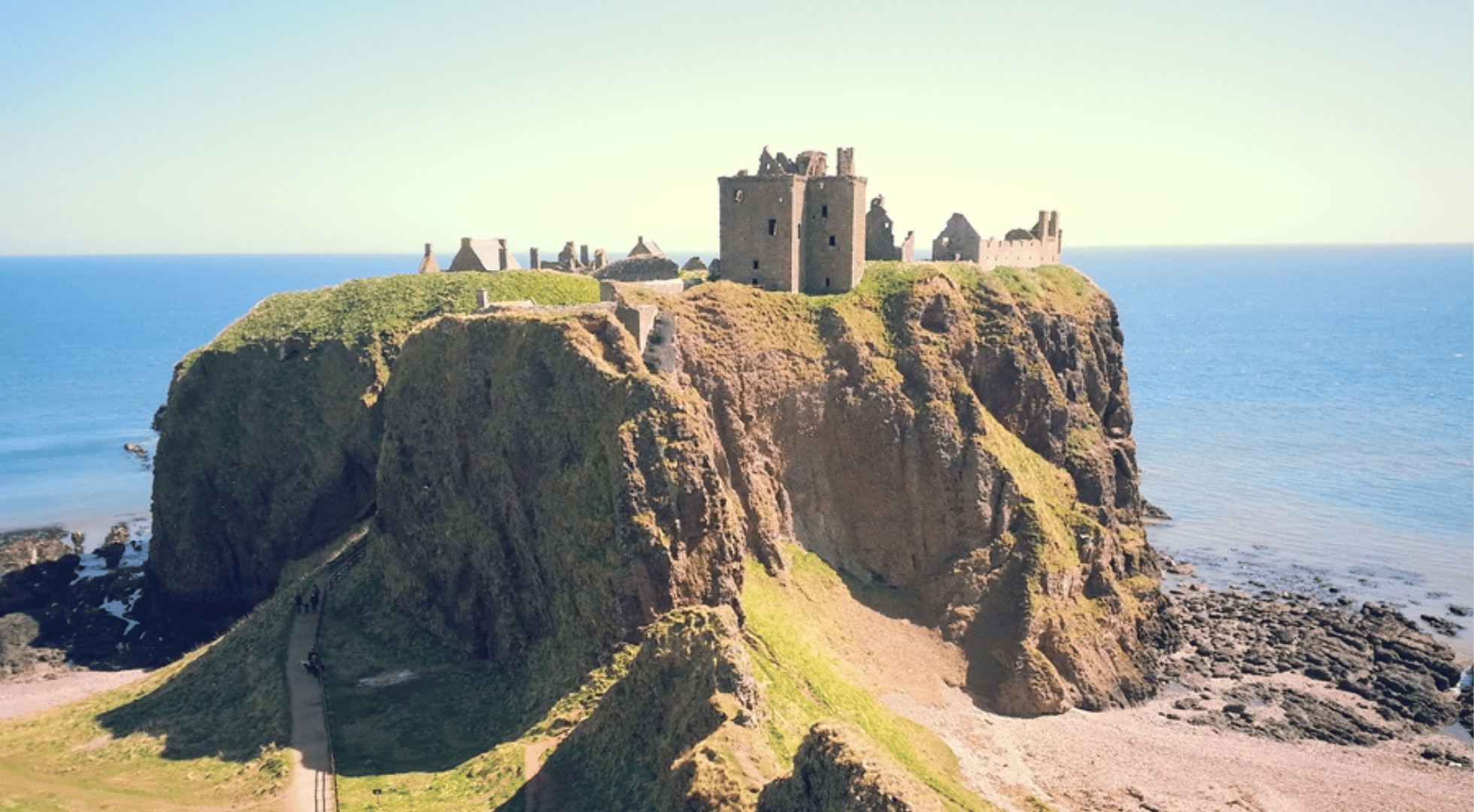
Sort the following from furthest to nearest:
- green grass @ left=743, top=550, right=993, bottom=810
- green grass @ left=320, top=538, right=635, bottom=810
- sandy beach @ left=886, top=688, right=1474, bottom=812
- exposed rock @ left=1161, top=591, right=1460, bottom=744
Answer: exposed rock @ left=1161, top=591, right=1460, bottom=744
sandy beach @ left=886, top=688, right=1474, bottom=812
green grass @ left=743, top=550, right=993, bottom=810
green grass @ left=320, top=538, right=635, bottom=810

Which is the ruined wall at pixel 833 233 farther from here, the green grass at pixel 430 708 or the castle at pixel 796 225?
the green grass at pixel 430 708

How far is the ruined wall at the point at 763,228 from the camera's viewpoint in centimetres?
5953

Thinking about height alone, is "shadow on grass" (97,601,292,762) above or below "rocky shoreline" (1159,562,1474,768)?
above

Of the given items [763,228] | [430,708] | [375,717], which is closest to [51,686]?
[375,717]

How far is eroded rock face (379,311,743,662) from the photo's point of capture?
44500 millimetres

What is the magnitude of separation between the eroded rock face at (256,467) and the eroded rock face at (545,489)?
1262 centimetres

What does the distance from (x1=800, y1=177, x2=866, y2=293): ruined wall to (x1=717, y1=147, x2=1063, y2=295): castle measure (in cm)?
4

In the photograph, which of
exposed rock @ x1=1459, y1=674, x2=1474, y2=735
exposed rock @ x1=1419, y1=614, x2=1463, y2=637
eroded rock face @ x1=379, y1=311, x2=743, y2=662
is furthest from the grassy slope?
exposed rock @ x1=1419, y1=614, x2=1463, y2=637

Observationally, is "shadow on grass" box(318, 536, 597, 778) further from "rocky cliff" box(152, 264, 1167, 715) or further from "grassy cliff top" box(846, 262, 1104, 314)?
"grassy cliff top" box(846, 262, 1104, 314)

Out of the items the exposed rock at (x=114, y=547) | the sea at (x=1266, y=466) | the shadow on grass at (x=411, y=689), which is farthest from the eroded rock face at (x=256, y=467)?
the sea at (x=1266, y=466)

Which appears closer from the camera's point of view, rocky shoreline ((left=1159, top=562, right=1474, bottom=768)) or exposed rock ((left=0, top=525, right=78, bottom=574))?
rocky shoreline ((left=1159, top=562, right=1474, bottom=768))

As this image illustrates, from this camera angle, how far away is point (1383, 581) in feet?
246

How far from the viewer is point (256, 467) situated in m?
67.7

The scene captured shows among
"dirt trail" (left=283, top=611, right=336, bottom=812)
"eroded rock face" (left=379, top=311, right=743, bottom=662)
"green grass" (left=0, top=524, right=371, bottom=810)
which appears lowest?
"green grass" (left=0, top=524, right=371, bottom=810)
